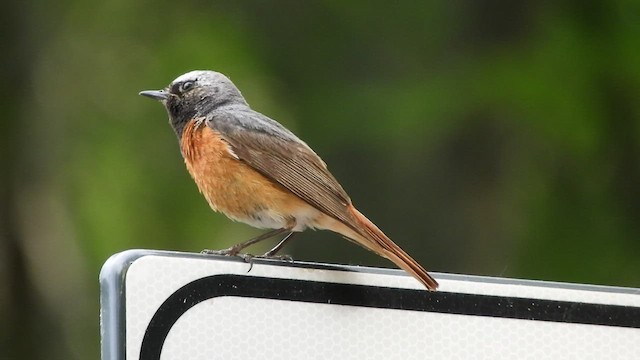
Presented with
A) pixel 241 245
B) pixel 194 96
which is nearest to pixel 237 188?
pixel 241 245

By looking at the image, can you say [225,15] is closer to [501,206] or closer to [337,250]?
[337,250]

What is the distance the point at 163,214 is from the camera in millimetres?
4090

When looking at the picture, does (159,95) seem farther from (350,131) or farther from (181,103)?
(350,131)

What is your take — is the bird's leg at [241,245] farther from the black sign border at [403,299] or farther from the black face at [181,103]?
the black face at [181,103]

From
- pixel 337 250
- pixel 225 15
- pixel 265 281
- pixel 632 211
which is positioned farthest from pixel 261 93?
pixel 265 281

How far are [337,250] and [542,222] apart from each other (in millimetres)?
859

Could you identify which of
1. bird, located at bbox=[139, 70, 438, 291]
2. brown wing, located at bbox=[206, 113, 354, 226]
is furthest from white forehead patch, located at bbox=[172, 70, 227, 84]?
brown wing, located at bbox=[206, 113, 354, 226]

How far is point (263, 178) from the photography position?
3.21 metres

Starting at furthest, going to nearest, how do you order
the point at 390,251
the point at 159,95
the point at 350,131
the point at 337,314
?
the point at 350,131 → the point at 159,95 → the point at 390,251 → the point at 337,314

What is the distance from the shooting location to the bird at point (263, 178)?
2973 mm

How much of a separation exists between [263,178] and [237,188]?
0.08m

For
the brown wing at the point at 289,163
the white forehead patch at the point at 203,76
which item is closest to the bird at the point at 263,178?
the brown wing at the point at 289,163

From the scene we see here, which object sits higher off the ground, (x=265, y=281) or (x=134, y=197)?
(x=265, y=281)

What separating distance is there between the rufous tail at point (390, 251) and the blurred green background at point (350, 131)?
1383mm
